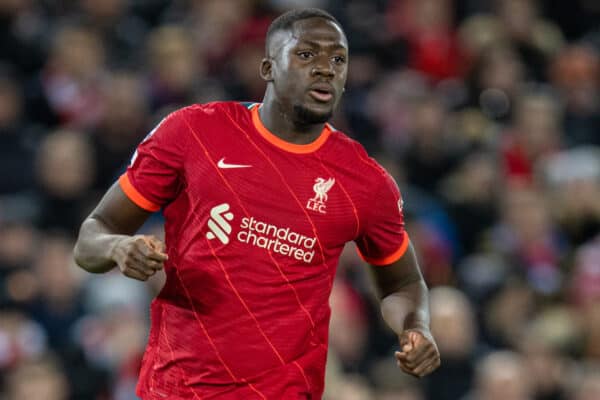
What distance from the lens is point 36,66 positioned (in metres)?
9.78

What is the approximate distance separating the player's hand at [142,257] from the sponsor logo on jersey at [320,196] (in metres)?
0.67

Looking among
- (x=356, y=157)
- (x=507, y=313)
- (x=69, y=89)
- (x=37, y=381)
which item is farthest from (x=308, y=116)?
(x=69, y=89)

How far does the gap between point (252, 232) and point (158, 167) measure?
388mm

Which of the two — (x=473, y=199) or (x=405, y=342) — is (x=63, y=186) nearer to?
(x=473, y=199)

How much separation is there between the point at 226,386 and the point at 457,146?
5.80 m

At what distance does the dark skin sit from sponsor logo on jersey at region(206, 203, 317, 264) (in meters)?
0.29

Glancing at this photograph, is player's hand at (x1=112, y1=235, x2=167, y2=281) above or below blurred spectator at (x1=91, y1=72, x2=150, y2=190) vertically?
above

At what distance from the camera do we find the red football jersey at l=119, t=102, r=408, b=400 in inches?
164

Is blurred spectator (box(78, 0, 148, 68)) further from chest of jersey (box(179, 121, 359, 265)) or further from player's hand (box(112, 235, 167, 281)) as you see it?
player's hand (box(112, 235, 167, 281))

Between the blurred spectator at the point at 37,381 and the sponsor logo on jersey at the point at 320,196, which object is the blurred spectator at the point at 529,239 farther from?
the sponsor logo on jersey at the point at 320,196

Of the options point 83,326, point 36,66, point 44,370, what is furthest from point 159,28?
point 44,370

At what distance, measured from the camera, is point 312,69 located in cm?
421

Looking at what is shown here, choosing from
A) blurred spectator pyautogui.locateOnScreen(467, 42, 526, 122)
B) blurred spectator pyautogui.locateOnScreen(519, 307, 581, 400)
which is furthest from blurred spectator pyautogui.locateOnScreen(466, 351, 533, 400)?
blurred spectator pyautogui.locateOnScreen(467, 42, 526, 122)

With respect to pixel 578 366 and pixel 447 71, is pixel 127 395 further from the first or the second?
pixel 447 71
